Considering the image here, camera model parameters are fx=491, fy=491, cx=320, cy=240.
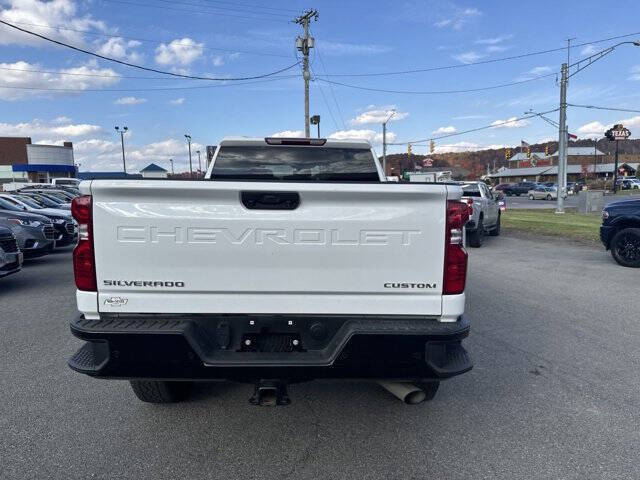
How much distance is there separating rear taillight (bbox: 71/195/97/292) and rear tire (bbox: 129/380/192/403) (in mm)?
1172

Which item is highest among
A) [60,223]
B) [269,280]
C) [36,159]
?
[36,159]

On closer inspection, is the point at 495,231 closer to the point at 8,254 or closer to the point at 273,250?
the point at 8,254

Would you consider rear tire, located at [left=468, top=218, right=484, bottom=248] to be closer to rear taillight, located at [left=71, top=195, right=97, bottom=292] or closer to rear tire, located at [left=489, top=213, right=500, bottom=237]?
rear tire, located at [left=489, top=213, right=500, bottom=237]

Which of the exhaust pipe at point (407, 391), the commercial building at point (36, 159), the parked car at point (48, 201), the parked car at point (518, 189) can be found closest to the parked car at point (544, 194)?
the parked car at point (518, 189)

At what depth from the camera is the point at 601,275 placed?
9.62m

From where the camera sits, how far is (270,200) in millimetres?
2857

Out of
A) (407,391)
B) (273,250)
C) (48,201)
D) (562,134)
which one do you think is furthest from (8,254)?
(562,134)

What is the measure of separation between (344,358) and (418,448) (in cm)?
103

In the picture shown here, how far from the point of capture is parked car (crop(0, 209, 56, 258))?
1085 cm

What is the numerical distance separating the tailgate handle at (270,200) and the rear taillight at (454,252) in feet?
2.97

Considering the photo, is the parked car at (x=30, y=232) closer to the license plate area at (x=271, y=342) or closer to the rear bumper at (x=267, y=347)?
the rear bumper at (x=267, y=347)

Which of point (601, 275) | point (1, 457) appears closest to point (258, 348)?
point (1, 457)

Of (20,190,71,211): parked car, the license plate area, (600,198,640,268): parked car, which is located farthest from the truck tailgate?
(20,190,71,211): parked car

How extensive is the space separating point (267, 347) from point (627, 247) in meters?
10.0
